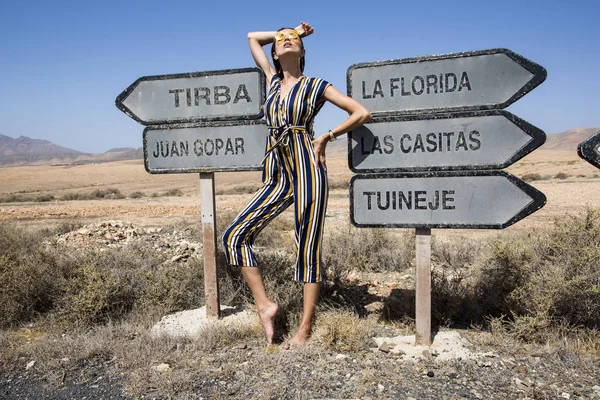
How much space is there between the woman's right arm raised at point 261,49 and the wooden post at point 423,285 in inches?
70.2

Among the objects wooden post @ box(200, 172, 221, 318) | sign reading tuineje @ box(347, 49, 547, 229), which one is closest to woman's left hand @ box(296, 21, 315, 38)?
sign reading tuineje @ box(347, 49, 547, 229)

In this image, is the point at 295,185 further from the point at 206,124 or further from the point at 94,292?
the point at 94,292

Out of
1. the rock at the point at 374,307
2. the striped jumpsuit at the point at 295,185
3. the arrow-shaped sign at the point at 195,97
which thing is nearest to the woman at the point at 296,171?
the striped jumpsuit at the point at 295,185

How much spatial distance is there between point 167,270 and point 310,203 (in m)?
2.24

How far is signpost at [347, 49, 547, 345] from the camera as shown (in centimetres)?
336

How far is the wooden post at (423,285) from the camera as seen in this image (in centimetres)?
364

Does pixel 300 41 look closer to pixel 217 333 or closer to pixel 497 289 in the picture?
pixel 217 333

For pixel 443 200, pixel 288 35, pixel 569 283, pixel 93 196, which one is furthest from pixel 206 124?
pixel 93 196

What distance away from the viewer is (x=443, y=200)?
353 centimetres

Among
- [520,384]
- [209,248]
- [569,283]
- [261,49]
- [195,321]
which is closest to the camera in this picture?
[520,384]

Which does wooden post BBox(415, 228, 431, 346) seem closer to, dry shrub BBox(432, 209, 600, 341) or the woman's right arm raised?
dry shrub BBox(432, 209, 600, 341)

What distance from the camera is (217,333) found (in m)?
3.80

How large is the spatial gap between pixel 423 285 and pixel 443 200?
0.68m

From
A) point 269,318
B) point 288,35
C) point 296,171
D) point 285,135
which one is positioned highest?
point 288,35
